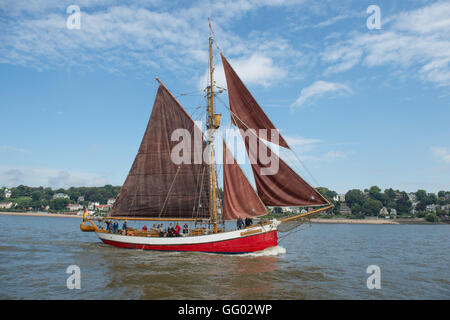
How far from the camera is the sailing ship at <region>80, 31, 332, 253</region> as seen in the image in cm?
2466

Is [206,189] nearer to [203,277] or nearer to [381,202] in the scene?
[203,277]

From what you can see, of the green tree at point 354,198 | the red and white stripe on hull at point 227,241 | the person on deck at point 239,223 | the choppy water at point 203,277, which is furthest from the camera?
the green tree at point 354,198

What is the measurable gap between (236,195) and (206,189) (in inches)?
142

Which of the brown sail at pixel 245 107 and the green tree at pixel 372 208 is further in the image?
the green tree at pixel 372 208

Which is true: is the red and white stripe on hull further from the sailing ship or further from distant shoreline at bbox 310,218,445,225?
distant shoreline at bbox 310,218,445,225

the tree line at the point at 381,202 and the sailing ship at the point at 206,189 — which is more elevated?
the sailing ship at the point at 206,189

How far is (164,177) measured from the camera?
29531 mm

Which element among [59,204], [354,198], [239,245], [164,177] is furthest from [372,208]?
[59,204]

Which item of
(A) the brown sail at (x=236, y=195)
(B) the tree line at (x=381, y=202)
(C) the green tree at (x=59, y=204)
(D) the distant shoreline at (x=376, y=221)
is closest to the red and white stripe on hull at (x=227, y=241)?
(A) the brown sail at (x=236, y=195)

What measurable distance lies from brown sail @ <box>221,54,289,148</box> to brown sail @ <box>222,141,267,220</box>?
3.17 metres

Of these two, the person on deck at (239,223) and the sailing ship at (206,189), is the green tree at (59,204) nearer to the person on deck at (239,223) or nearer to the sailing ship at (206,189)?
the sailing ship at (206,189)

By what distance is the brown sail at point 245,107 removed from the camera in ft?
84.0

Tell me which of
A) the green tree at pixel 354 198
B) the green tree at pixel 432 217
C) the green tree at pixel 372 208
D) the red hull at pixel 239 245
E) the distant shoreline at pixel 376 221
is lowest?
the distant shoreline at pixel 376 221
